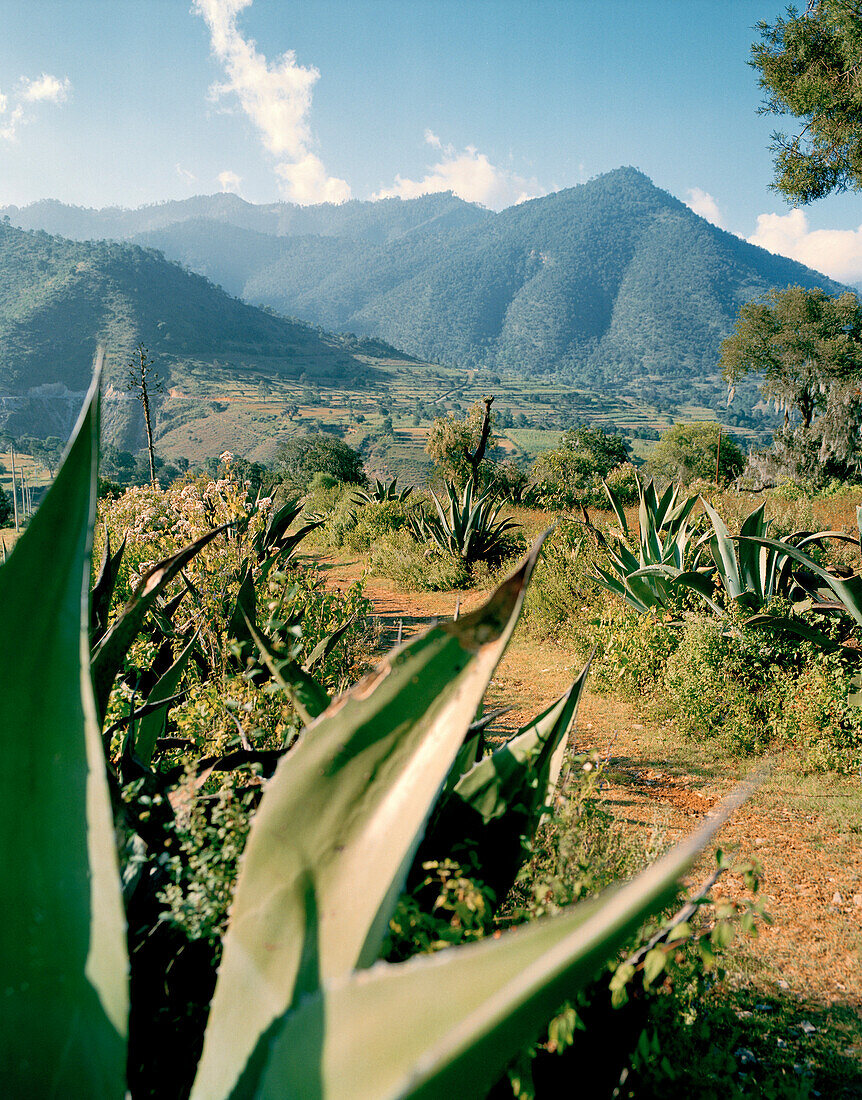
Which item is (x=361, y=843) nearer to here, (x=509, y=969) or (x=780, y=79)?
(x=509, y=969)

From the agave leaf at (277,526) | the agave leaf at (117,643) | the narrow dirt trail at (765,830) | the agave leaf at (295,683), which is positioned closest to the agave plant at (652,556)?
the narrow dirt trail at (765,830)

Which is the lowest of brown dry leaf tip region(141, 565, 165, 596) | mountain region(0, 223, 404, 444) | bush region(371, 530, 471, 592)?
bush region(371, 530, 471, 592)

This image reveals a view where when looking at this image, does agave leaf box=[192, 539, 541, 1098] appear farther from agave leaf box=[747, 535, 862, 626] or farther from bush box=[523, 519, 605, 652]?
bush box=[523, 519, 605, 652]

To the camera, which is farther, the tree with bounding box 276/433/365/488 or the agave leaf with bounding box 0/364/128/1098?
the tree with bounding box 276/433/365/488

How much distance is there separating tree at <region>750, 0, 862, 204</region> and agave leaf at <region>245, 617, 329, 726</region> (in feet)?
38.4

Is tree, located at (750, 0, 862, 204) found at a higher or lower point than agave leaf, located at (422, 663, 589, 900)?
higher

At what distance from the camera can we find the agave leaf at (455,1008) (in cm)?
57

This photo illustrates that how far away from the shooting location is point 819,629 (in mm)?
4418

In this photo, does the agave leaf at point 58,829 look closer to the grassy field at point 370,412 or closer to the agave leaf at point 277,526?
the agave leaf at point 277,526

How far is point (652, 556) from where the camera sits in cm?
596

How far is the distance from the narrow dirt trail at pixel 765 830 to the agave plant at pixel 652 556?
33.3 inches

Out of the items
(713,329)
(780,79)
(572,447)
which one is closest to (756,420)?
(713,329)

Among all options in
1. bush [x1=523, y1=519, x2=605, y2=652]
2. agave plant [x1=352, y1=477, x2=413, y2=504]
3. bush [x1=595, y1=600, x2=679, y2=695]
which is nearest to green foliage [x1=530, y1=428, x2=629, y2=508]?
agave plant [x1=352, y1=477, x2=413, y2=504]

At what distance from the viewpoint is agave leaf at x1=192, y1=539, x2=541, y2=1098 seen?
901mm
